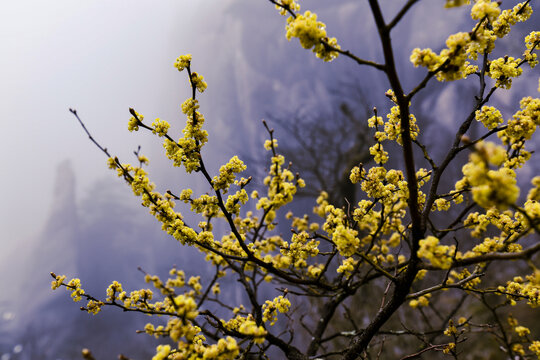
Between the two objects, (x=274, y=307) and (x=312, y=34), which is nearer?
(x=312, y=34)

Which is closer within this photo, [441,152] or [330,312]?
[330,312]

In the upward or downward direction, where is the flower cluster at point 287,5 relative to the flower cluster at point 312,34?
upward

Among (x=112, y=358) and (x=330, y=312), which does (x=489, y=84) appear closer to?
(x=330, y=312)

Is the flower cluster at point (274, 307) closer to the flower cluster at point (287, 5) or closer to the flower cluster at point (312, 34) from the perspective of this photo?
the flower cluster at point (312, 34)

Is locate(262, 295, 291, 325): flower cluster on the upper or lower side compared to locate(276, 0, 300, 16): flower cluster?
lower

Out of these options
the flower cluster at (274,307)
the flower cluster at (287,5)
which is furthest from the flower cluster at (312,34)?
the flower cluster at (274,307)

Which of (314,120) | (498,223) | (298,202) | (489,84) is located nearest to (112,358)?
(298,202)

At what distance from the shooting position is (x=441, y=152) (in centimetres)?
975

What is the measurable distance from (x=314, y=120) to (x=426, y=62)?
1007 centimetres

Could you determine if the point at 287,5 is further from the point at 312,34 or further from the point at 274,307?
the point at 274,307

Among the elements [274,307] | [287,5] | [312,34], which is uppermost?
[287,5]

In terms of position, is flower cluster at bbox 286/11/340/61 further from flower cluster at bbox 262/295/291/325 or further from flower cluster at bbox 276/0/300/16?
flower cluster at bbox 262/295/291/325

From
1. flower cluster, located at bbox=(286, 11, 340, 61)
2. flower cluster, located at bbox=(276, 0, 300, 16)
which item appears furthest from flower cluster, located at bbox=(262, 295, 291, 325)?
flower cluster, located at bbox=(276, 0, 300, 16)

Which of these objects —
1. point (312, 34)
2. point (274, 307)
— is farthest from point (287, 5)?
point (274, 307)
